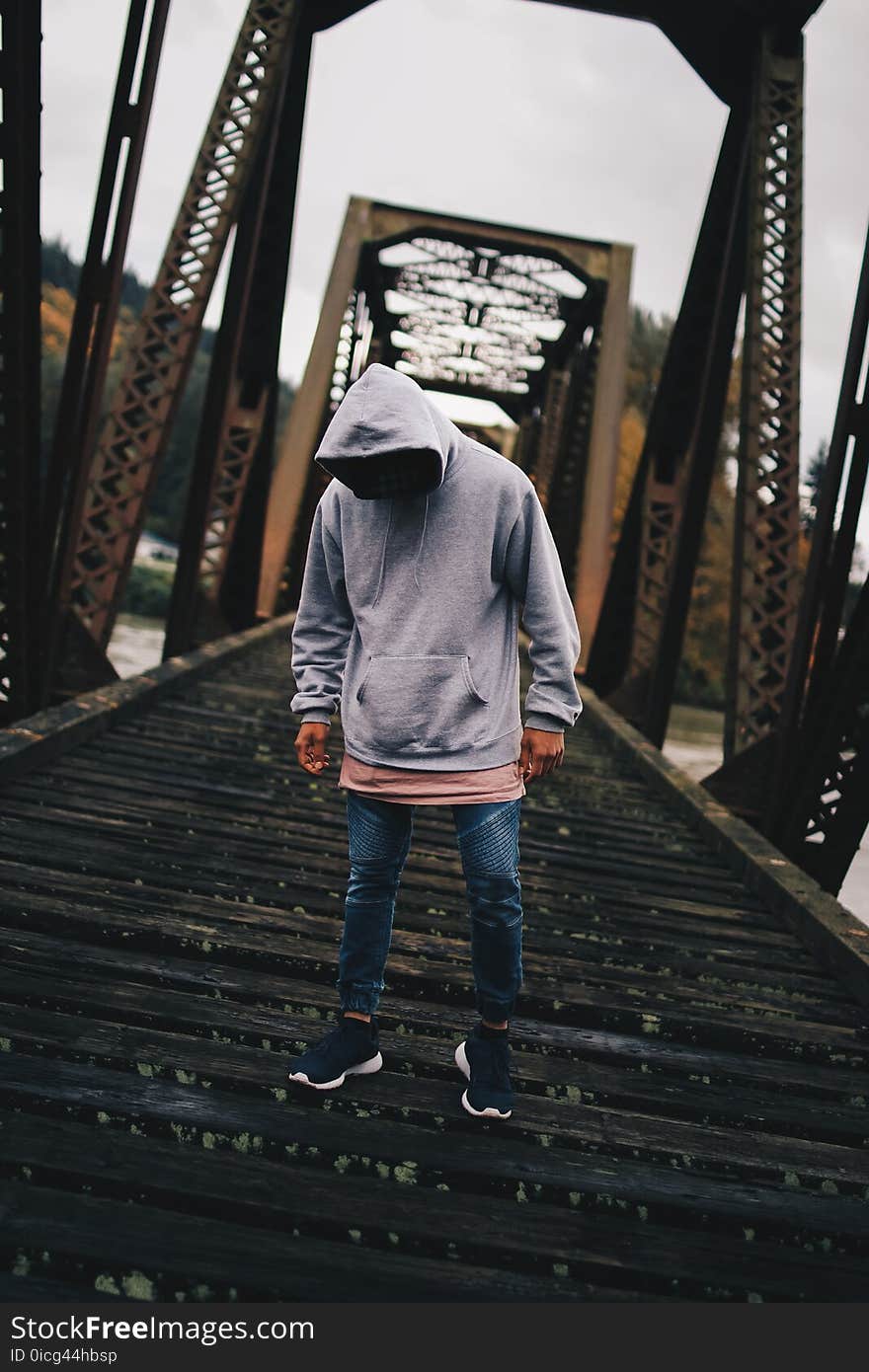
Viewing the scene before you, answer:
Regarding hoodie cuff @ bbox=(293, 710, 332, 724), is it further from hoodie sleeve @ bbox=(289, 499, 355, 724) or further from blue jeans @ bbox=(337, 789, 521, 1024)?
blue jeans @ bbox=(337, 789, 521, 1024)

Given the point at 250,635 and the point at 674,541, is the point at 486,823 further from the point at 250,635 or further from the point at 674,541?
the point at 250,635

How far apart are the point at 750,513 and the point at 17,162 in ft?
12.6

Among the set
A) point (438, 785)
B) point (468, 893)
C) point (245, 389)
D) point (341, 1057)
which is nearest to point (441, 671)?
point (438, 785)

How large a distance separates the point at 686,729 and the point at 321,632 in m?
22.3

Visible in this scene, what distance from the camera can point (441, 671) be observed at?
1.95m

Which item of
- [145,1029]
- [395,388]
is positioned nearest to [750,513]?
[395,388]

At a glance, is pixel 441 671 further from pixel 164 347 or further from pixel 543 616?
pixel 164 347

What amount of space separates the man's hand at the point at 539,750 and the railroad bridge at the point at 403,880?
27.6 inches

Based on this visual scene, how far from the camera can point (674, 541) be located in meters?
6.47

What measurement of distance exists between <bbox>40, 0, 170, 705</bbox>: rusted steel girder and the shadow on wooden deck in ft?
3.88

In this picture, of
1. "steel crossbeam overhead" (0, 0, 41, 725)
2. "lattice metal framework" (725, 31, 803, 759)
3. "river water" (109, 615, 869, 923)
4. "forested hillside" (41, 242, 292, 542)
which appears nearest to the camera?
"steel crossbeam overhead" (0, 0, 41, 725)

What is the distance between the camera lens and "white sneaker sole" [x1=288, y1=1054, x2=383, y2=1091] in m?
2.00

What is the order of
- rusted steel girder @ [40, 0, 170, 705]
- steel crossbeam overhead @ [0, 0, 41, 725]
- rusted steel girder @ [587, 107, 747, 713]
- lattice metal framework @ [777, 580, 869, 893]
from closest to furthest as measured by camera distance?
steel crossbeam overhead @ [0, 0, 41, 725]
lattice metal framework @ [777, 580, 869, 893]
rusted steel girder @ [40, 0, 170, 705]
rusted steel girder @ [587, 107, 747, 713]

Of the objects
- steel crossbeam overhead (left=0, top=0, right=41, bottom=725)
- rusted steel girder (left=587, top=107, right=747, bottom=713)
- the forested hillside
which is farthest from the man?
the forested hillside
